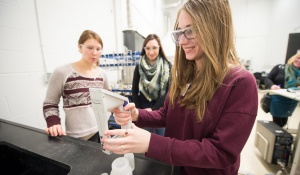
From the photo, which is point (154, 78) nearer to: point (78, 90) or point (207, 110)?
point (78, 90)

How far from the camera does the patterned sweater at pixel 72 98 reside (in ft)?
3.55

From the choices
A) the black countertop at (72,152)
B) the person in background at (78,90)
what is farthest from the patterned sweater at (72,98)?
the black countertop at (72,152)

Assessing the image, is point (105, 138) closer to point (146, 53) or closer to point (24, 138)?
point (24, 138)

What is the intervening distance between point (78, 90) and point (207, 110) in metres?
1.00

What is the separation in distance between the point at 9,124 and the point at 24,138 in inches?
11.8

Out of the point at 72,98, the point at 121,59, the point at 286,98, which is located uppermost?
the point at 121,59

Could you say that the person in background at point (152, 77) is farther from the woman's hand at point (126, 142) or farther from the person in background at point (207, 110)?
the woman's hand at point (126, 142)

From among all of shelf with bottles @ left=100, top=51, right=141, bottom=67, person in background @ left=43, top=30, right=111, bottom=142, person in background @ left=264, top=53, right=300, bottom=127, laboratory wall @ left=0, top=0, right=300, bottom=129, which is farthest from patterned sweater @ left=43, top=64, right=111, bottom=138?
person in background @ left=264, top=53, right=300, bottom=127

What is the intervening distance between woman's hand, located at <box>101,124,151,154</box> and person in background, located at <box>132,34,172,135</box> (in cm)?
120

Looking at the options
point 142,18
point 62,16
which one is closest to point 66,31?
point 62,16

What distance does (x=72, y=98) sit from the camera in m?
1.15

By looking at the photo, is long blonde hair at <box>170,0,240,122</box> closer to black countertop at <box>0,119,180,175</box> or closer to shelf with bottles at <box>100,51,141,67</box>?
black countertop at <box>0,119,180,175</box>

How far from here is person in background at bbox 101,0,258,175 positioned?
47cm

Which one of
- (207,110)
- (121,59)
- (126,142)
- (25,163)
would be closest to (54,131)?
(25,163)
